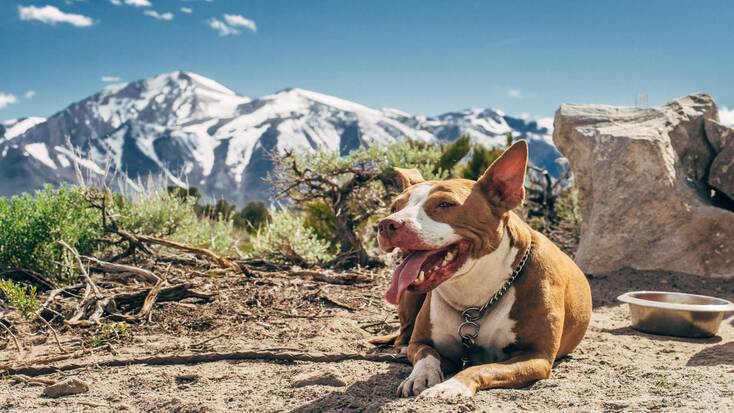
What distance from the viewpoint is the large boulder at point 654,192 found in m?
7.41

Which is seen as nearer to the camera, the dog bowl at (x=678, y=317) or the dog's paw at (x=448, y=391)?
the dog's paw at (x=448, y=391)

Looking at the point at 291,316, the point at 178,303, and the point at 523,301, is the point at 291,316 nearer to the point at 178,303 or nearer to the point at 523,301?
the point at 178,303

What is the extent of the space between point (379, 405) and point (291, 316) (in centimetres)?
248

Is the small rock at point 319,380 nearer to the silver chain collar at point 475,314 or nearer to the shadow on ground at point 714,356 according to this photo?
the silver chain collar at point 475,314

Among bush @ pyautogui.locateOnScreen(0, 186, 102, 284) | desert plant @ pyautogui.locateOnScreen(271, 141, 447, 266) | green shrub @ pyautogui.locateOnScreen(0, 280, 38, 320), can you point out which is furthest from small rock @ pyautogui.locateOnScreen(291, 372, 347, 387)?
desert plant @ pyautogui.locateOnScreen(271, 141, 447, 266)

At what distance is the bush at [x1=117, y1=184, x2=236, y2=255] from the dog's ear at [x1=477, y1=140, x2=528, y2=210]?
6.16 metres

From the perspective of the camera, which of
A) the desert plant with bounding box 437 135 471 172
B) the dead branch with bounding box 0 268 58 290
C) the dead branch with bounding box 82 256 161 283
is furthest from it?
the desert plant with bounding box 437 135 471 172

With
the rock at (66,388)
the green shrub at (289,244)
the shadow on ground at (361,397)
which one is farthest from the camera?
the green shrub at (289,244)

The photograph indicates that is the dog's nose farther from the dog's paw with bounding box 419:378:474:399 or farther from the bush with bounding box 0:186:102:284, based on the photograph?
the bush with bounding box 0:186:102:284

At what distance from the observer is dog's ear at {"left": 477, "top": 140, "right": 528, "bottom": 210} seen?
3482mm

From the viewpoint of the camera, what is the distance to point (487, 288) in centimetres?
360

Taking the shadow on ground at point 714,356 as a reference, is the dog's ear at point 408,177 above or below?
above

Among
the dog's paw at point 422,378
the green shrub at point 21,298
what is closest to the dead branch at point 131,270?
the green shrub at point 21,298

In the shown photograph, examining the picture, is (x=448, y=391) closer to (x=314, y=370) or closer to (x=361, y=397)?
(x=361, y=397)
